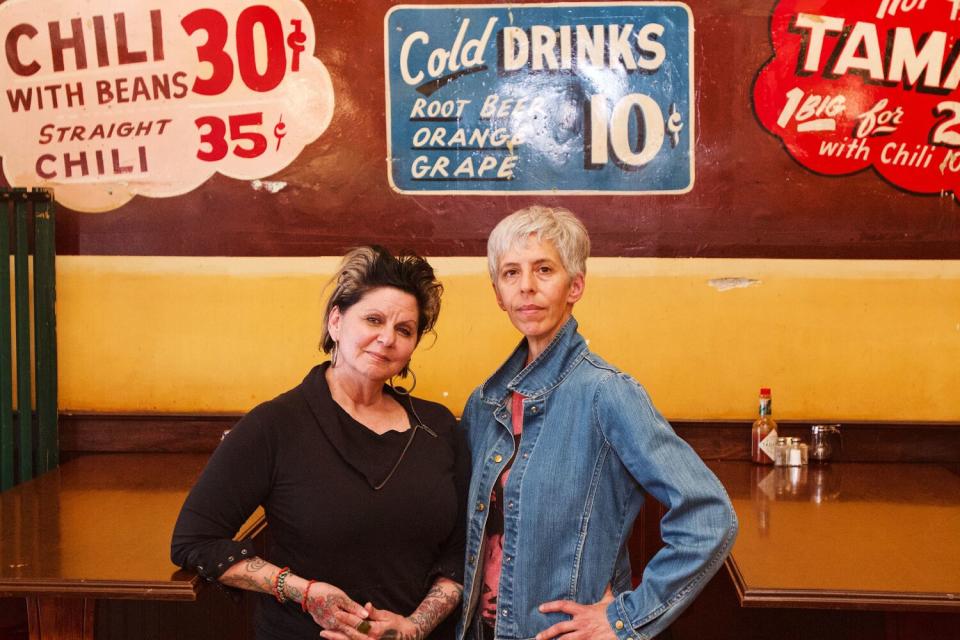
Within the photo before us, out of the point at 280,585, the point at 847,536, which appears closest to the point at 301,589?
the point at 280,585

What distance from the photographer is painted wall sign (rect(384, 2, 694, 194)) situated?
10.5ft

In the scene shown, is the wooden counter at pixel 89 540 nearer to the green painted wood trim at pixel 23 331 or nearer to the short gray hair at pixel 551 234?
the green painted wood trim at pixel 23 331

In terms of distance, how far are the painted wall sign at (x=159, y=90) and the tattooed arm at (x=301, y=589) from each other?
1.81 metres

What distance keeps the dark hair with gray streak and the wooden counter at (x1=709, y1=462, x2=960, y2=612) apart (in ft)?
3.25

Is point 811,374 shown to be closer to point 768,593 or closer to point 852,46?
point 852,46

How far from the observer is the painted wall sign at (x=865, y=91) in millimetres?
3182

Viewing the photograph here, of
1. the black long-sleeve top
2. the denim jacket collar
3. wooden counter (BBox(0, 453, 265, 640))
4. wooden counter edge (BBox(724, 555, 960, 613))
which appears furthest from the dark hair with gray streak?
wooden counter edge (BBox(724, 555, 960, 613))

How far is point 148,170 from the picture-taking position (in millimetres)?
3303

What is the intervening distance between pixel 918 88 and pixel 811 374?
3.66 feet

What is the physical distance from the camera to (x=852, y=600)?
6.14ft

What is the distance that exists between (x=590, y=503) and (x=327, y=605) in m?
0.60

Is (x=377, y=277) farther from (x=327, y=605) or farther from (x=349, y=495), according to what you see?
(x=327, y=605)

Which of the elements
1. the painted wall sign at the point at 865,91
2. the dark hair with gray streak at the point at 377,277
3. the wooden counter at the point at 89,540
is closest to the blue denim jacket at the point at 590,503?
the dark hair with gray streak at the point at 377,277

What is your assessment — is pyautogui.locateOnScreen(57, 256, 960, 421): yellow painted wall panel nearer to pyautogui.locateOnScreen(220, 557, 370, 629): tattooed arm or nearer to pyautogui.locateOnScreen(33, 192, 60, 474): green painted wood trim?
pyautogui.locateOnScreen(33, 192, 60, 474): green painted wood trim
